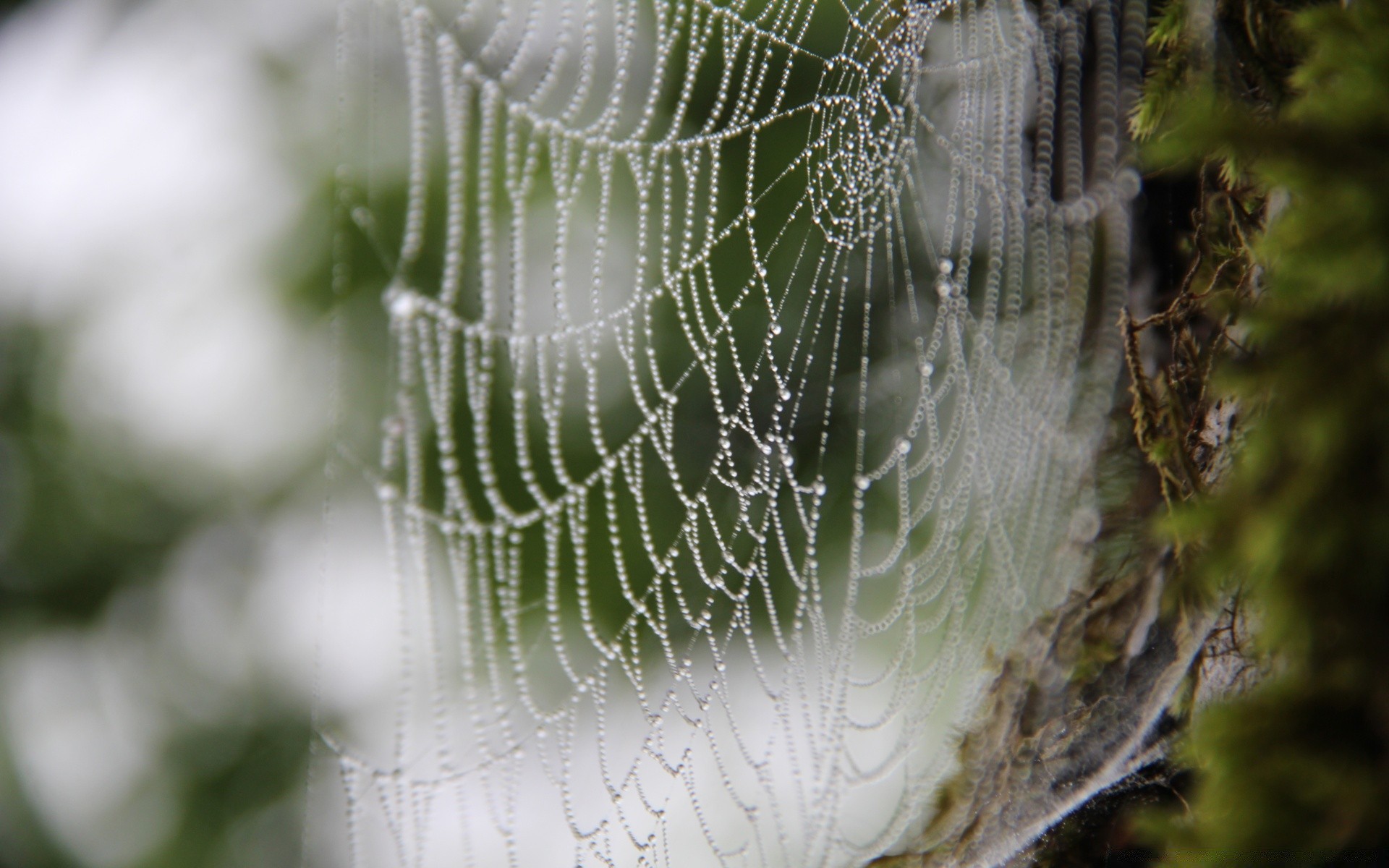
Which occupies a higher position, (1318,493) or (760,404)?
(1318,493)

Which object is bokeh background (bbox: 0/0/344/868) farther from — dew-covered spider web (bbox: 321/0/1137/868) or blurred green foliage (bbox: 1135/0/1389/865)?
blurred green foliage (bbox: 1135/0/1389/865)

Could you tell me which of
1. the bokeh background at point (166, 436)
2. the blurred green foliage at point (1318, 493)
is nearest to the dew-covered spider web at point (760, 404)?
the bokeh background at point (166, 436)

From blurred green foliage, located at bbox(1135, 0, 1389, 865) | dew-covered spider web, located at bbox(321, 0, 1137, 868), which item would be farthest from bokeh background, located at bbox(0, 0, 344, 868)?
blurred green foliage, located at bbox(1135, 0, 1389, 865)

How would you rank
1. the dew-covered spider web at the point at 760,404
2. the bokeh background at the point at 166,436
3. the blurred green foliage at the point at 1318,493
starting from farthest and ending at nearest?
the bokeh background at the point at 166,436 → the dew-covered spider web at the point at 760,404 → the blurred green foliage at the point at 1318,493

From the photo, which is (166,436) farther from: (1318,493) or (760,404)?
(1318,493)

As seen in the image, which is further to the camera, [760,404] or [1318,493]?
[760,404]

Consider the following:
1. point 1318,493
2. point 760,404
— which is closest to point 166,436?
point 760,404

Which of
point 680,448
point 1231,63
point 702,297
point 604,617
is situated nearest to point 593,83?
point 702,297

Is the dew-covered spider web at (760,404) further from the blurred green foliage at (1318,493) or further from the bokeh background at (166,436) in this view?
the blurred green foliage at (1318,493)

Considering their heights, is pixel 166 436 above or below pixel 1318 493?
below
